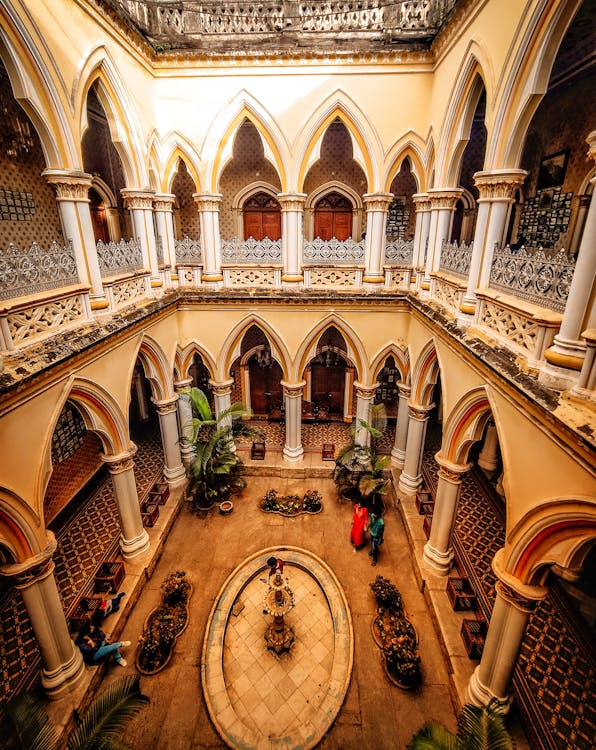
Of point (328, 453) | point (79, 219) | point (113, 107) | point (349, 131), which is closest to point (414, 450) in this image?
point (328, 453)

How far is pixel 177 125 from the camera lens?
9336 mm

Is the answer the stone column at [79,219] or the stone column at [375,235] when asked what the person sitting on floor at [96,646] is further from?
the stone column at [375,235]

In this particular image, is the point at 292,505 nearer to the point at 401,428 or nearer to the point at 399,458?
the point at 399,458

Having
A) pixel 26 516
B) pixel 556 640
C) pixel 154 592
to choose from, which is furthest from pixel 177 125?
pixel 556 640

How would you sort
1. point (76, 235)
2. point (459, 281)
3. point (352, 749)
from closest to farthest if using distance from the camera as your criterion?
point (352, 749) → point (76, 235) → point (459, 281)

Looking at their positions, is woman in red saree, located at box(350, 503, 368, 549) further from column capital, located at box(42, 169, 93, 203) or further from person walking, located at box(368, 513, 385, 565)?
column capital, located at box(42, 169, 93, 203)

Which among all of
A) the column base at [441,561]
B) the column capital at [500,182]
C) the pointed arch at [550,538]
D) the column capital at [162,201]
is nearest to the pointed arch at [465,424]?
the pointed arch at [550,538]

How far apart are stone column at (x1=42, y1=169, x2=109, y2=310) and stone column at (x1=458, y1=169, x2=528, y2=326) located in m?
5.86

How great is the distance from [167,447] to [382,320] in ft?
20.6

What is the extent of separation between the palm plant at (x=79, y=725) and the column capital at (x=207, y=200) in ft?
30.3

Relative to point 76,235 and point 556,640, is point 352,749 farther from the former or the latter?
point 76,235

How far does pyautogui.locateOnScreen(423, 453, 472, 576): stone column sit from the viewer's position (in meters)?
7.20

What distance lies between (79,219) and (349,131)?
6226mm

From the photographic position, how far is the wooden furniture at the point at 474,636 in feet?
20.4
